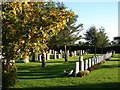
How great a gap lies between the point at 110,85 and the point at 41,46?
4335mm

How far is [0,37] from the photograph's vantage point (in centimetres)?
1184

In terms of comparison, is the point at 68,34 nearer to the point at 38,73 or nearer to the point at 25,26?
the point at 38,73

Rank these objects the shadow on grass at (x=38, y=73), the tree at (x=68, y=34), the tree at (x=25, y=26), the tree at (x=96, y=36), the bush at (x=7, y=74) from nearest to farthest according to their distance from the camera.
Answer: the tree at (x=25, y=26) < the bush at (x=7, y=74) < the shadow on grass at (x=38, y=73) < the tree at (x=68, y=34) < the tree at (x=96, y=36)

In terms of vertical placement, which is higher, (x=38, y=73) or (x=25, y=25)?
(x=25, y=25)

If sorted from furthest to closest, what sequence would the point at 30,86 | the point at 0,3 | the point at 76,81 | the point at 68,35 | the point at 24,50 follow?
the point at 68,35 → the point at 76,81 → the point at 30,86 → the point at 24,50 → the point at 0,3

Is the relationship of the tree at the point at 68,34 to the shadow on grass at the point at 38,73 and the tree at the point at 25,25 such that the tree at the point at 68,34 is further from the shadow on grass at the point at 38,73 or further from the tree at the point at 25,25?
the tree at the point at 25,25

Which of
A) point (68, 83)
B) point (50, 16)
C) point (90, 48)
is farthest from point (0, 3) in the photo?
point (90, 48)

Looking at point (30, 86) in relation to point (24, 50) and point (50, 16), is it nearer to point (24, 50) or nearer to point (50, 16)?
point (24, 50)

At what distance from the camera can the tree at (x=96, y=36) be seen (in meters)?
61.9

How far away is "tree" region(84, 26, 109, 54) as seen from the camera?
203ft

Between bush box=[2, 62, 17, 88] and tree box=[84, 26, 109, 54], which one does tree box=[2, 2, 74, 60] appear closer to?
bush box=[2, 62, 17, 88]

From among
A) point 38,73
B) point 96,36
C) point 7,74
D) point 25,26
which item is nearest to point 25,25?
point 25,26

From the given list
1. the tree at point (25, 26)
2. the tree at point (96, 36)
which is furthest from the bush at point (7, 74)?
the tree at point (96, 36)

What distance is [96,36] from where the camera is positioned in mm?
61906
